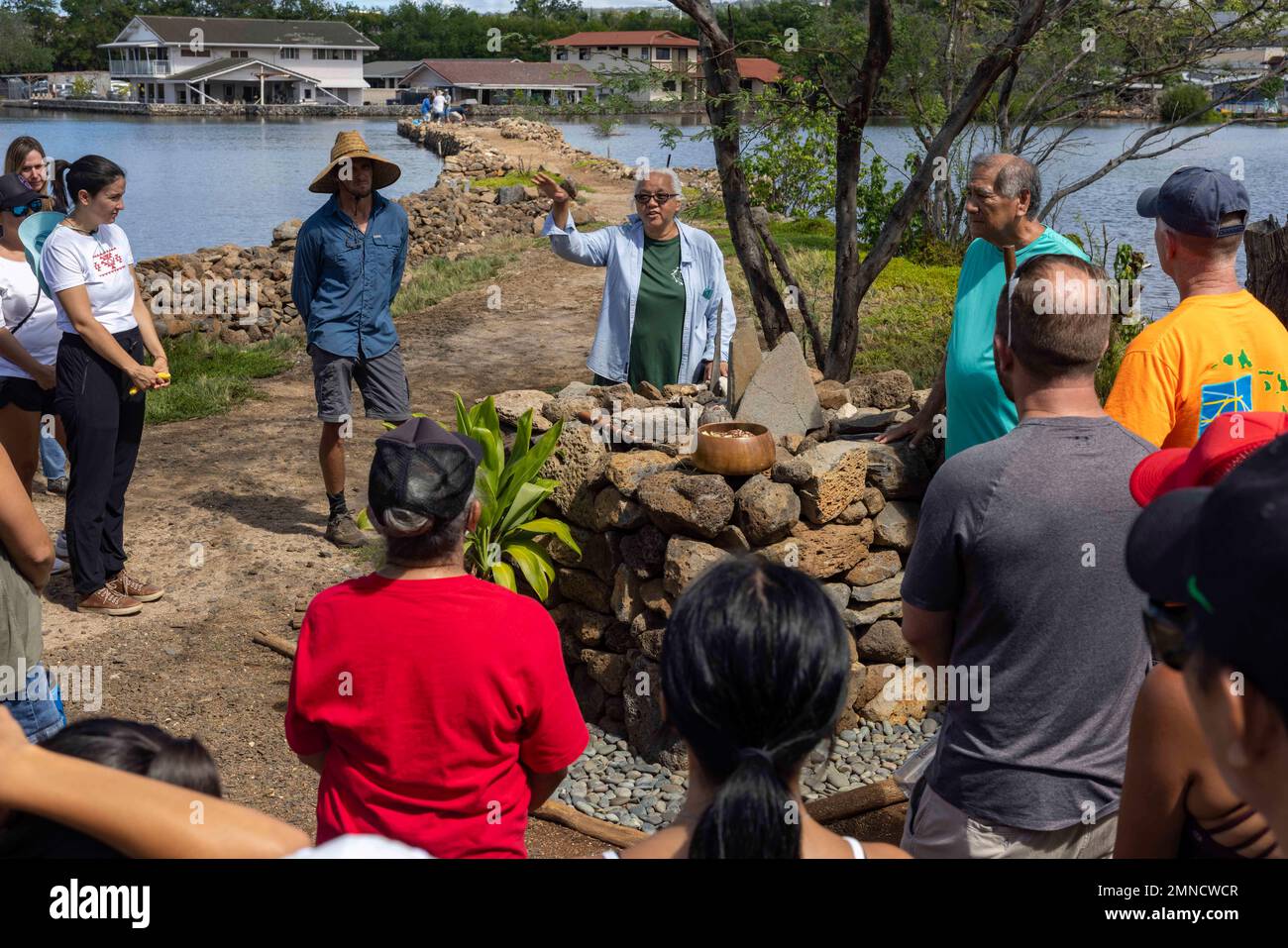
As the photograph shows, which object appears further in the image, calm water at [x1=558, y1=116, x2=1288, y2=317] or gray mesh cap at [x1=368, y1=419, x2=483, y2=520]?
calm water at [x1=558, y1=116, x2=1288, y2=317]

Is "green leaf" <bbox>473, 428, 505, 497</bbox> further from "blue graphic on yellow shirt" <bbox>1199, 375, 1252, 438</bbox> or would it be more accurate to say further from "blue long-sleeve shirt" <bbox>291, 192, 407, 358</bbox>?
"blue graphic on yellow shirt" <bbox>1199, 375, 1252, 438</bbox>

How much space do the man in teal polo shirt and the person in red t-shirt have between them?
6.27 feet

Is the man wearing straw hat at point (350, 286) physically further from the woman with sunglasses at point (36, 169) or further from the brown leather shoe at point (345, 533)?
the woman with sunglasses at point (36, 169)

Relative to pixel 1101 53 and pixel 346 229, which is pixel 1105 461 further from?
pixel 1101 53

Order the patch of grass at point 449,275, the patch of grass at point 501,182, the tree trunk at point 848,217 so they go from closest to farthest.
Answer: the tree trunk at point 848,217, the patch of grass at point 449,275, the patch of grass at point 501,182

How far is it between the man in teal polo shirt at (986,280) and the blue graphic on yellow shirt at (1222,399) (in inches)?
29.8

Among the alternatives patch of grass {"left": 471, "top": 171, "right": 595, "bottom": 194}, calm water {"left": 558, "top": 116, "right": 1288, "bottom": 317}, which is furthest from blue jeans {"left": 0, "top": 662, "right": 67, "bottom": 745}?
patch of grass {"left": 471, "top": 171, "right": 595, "bottom": 194}

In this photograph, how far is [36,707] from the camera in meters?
3.22

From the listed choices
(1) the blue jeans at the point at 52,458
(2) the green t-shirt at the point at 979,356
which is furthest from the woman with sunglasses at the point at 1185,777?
(1) the blue jeans at the point at 52,458

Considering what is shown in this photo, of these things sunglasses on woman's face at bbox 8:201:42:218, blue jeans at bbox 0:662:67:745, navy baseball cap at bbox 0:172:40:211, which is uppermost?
navy baseball cap at bbox 0:172:40:211

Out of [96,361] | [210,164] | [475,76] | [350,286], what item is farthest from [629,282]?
[475,76]

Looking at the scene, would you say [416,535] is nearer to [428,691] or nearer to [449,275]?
[428,691]

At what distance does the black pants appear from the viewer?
5891 mm

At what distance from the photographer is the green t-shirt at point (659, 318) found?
20.3ft
